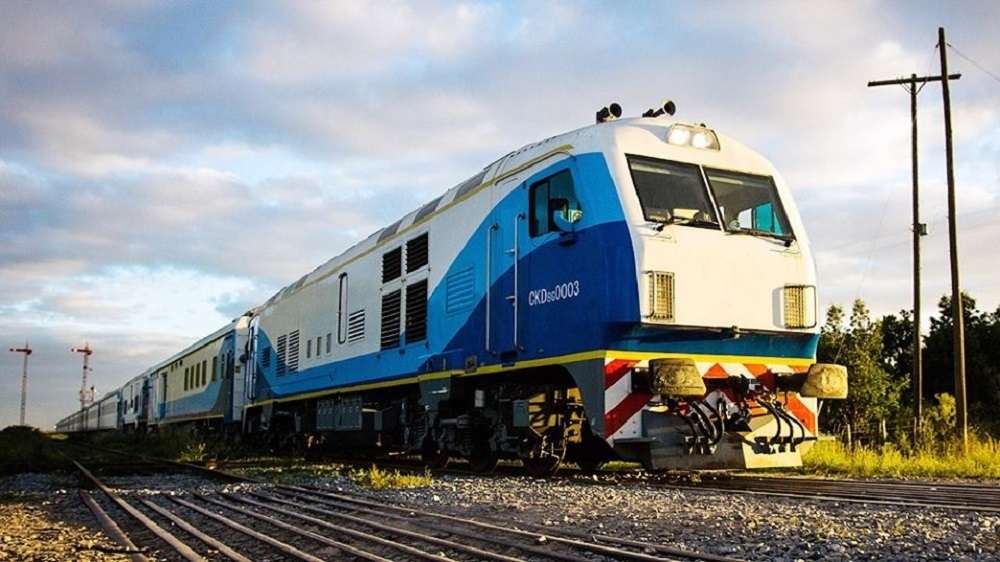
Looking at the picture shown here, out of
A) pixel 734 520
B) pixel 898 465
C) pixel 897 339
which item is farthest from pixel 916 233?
pixel 897 339

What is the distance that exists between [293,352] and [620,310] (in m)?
11.1

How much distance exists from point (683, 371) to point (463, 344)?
3.23 metres

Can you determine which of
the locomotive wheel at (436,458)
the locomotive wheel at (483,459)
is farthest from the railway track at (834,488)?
the locomotive wheel at (436,458)

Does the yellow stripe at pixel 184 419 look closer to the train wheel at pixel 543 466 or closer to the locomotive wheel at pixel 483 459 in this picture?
the locomotive wheel at pixel 483 459

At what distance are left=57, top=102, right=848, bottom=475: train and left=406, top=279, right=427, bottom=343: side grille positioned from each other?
4cm

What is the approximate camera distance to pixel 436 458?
1330 cm

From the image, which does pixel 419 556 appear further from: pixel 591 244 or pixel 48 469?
pixel 48 469

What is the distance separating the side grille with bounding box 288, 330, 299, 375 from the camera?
59.6 feet

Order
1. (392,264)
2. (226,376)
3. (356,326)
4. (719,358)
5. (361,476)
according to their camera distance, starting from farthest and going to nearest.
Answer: (226,376), (356,326), (392,264), (361,476), (719,358)

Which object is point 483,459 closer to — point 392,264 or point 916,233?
point 392,264

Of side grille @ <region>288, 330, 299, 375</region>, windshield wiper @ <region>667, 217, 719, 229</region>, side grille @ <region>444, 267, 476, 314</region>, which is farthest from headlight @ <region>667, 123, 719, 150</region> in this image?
side grille @ <region>288, 330, 299, 375</region>

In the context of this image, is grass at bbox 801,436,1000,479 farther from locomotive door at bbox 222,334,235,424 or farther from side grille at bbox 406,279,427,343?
locomotive door at bbox 222,334,235,424

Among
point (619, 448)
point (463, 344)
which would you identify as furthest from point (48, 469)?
point (619, 448)

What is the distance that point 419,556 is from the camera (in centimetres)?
535
